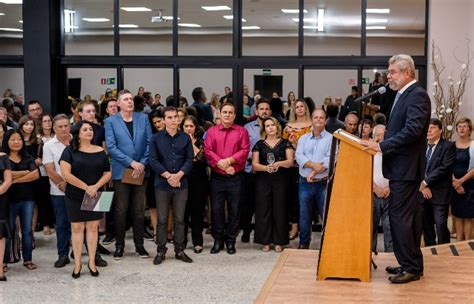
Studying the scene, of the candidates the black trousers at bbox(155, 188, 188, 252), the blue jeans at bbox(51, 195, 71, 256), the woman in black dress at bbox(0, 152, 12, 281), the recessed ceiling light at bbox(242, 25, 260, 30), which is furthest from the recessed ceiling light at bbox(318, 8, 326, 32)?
the woman in black dress at bbox(0, 152, 12, 281)

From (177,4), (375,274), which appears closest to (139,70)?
(177,4)

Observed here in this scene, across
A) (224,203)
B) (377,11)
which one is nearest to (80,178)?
(224,203)

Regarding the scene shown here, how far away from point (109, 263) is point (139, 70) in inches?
121

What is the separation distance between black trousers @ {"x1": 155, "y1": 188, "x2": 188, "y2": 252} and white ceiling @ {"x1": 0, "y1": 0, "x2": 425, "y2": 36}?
2.64 m

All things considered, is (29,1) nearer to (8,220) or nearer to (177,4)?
(177,4)

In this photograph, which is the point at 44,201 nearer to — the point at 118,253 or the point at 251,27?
the point at 118,253

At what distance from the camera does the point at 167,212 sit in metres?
7.57

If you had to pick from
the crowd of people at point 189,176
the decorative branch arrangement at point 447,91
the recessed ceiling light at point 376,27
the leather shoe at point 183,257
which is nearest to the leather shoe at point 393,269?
the crowd of people at point 189,176

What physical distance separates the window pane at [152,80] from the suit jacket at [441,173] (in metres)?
3.65

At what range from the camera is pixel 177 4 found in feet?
31.0

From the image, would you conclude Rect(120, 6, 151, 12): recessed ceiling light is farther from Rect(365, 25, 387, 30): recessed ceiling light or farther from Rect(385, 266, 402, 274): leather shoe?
Rect(385, 266, 402, 274): leather shoe

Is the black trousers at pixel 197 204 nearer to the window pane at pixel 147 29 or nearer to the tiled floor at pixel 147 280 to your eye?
the tiled floor at pixel 147 280

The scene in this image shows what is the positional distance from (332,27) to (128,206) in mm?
3409

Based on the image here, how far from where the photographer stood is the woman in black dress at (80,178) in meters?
6.77
